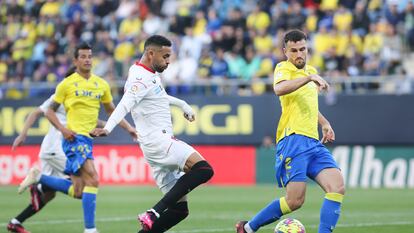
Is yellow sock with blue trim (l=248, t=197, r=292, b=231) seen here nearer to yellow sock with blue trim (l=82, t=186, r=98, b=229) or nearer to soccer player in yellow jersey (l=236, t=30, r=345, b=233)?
soccer player in yellow jersey (l=236, t=30, r=345, b=233)

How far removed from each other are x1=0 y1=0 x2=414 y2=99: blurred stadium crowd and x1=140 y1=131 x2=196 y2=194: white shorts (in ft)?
47.5

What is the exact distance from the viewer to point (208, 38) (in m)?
27.7

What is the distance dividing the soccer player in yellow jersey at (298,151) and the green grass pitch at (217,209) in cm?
244

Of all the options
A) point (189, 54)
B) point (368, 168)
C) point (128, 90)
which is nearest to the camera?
point (128, 90)

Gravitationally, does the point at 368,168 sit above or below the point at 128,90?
below

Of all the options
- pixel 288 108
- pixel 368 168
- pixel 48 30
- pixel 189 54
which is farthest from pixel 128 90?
pixel 48 30

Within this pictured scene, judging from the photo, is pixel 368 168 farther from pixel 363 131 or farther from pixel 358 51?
pixel 358 51

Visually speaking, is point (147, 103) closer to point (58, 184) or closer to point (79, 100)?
point (79, 100)

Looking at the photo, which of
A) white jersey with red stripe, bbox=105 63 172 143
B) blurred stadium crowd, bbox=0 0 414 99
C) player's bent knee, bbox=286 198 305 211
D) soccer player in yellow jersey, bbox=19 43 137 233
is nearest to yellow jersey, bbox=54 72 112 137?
soccer player in yellow jersey, bbox=19 43 137 233

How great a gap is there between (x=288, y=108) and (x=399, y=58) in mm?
14742

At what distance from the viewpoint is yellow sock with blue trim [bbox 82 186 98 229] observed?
41.7 feet

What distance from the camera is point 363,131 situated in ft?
83.6

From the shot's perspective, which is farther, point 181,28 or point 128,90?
point 181,28

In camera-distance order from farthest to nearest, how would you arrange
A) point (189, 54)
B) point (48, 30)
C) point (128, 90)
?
1. point (48, 30)
2. point (189, 54)
3. point (128, 90)
